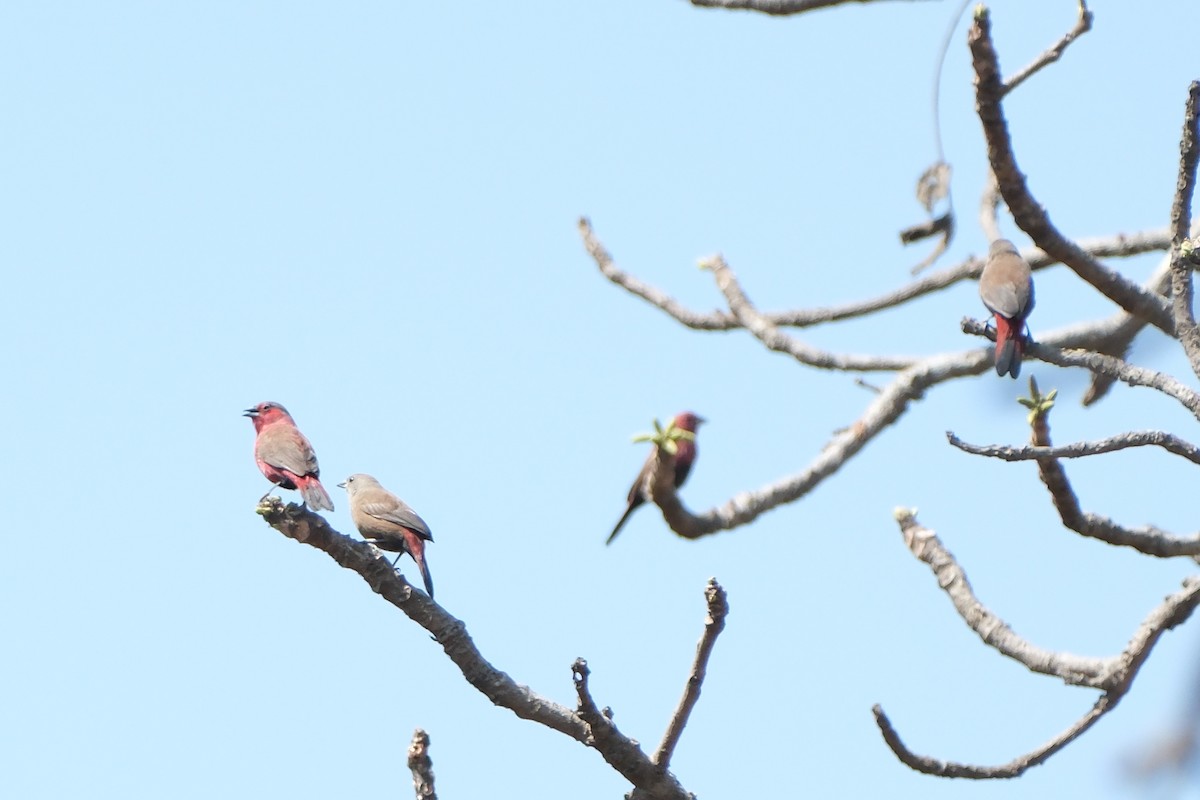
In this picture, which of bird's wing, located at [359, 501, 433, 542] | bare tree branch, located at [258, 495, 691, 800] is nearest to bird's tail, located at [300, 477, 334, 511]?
bird's wing, located at [359, 501, 433, 542]

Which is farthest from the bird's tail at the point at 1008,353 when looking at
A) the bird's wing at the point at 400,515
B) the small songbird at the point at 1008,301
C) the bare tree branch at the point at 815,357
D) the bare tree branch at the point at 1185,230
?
the bird's wing at the point at 400,515

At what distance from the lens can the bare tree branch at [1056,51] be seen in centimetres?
491

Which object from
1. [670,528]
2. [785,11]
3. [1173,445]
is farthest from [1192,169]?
[785,11]

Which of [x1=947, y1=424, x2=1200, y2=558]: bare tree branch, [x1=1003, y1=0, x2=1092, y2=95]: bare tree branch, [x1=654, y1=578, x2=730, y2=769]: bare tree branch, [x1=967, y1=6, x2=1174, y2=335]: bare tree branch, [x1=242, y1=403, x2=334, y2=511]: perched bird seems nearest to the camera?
[x1=654, y1=578, x2=730, y2=769]: bare tree branch

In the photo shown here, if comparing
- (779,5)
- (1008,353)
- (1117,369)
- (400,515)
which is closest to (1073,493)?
(1117,369)

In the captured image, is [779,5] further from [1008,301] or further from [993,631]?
[993,631]

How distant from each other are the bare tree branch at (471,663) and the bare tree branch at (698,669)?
3.0 inches

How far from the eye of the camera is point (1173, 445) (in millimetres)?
4418

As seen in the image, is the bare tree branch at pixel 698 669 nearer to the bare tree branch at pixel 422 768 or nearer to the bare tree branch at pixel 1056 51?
the bare tree branch at pixel 422 768

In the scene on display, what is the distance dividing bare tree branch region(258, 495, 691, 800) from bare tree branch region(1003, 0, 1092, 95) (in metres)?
2.31

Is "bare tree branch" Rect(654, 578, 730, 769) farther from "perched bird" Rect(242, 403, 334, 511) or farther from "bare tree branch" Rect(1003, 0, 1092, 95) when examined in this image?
"perched bird" Rect(242, 403, 334, 511)

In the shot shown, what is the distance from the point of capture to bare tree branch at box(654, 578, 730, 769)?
416cm

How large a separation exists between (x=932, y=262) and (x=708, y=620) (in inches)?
147

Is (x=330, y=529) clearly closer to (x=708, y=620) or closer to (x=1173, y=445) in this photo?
(x=708, y=620)
